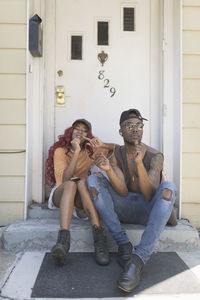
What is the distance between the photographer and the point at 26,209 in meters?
2.57

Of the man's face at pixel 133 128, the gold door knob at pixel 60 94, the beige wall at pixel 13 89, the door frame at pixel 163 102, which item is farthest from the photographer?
the gold door knob at pixel 60 94

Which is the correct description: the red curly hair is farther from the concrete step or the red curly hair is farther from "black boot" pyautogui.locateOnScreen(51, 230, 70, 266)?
"black boot" pyautogui.locateOnScreen(51, 230, 70, 266)

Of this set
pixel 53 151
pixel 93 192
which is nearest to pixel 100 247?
pixel 93 192

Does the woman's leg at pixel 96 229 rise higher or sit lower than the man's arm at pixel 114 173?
lower

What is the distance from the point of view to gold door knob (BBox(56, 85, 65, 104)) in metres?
2.96

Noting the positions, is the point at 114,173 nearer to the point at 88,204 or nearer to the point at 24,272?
the point at 88,204

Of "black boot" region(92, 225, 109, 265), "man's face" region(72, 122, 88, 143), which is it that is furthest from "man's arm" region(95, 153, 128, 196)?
"man's face" region(72, 122, 88, 143)

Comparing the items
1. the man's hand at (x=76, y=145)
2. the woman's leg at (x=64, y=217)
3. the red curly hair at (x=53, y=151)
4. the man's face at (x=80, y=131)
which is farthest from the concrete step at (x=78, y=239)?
the man's face at (x=80, y=131)

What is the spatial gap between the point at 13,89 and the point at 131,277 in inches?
74.9

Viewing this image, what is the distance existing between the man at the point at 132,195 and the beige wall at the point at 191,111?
63 centimetres

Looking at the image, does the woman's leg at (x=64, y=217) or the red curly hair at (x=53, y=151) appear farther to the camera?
the red curly hair at (x=53, y=151)

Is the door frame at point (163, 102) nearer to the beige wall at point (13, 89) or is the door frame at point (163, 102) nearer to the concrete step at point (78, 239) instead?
the beige wall at point (13, 89)

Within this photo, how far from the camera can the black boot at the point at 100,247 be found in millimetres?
1931

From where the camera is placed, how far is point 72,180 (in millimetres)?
2160
